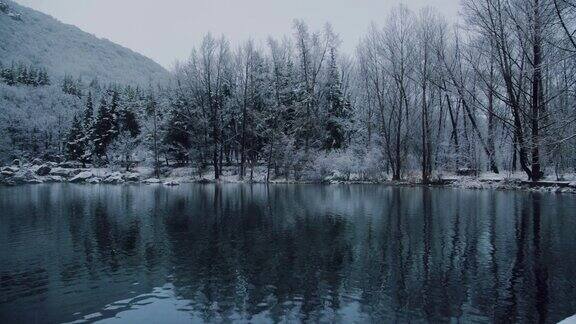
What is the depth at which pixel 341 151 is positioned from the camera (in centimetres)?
4972

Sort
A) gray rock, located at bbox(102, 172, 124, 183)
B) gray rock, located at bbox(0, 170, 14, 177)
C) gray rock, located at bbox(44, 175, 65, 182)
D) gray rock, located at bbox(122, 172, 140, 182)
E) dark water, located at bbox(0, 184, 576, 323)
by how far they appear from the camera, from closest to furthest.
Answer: dark water, located at bbox(0, 184, 576, 323)
gray rock, located at bbox(102, 172, 124, 183)
gray rock, located at bbox(122, 172, 140, 182)
gray rock, located at bbox(0, 170, 14, 177)
gray rock, located at bbox(44, 175, 65, 182)

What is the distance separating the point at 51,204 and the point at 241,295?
23.7 meters

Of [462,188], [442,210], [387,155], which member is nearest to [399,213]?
[442,210]

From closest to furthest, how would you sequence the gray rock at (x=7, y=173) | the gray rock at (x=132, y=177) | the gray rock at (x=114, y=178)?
the gray rock at (x=114, y=178)
the gray rock at (x=132, y=177)
the gray rock at (x=7, y=173)

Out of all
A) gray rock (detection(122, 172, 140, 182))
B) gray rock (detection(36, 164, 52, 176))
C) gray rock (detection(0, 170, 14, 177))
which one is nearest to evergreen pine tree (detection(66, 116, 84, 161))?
gray rock (detection(36, 164, 52, 176))

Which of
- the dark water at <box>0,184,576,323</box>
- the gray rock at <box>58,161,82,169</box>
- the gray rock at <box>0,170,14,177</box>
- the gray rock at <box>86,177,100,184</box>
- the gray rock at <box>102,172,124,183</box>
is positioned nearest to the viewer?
the dark water at <box>0,184,576,323</box>

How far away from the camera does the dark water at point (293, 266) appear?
853cm

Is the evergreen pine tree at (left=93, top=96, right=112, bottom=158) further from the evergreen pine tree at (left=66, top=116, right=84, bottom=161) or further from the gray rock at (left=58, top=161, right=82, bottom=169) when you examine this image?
the gray rock at (left=58, top=161, right=82, bottom=169)

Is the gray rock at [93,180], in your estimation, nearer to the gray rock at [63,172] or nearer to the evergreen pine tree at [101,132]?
the gray rock at [63,172]

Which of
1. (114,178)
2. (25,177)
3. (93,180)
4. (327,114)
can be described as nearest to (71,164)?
(25,177)

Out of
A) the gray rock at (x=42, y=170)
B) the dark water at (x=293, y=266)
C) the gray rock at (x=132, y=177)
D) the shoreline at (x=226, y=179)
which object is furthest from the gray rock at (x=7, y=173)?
the dark water at (x=293, y=266)

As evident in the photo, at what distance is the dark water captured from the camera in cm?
853

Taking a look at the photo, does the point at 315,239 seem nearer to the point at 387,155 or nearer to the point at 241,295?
the point at 241,295

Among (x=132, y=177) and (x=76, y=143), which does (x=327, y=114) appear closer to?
(x=132, y=177)
